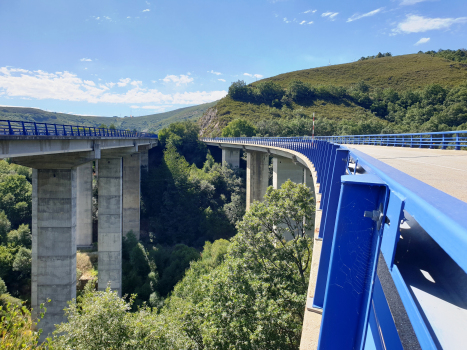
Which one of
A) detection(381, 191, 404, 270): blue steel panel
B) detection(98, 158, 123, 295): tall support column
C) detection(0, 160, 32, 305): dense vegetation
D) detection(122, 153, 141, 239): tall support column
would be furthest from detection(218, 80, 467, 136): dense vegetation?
detection(381, 191, 404, 270): blue steel panel

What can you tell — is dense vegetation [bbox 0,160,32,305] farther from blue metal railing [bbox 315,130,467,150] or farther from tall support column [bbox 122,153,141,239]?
blue metal railing [bbox 315,130,467,150]

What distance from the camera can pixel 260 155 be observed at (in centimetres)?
3938

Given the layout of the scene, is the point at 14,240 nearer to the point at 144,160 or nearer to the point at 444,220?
the point at 144,160

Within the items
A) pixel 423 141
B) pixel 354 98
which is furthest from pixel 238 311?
pixel 354 98

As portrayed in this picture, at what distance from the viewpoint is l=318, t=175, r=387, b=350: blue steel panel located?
8.01ft

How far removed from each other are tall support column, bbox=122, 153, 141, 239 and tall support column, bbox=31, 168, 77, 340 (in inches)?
757

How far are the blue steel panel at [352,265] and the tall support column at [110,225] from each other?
23.6 metres

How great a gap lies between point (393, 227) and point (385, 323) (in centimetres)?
88

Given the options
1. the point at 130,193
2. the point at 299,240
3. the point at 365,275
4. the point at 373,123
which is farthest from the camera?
the point at 373,123

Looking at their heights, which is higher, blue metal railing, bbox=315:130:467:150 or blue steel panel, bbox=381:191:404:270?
blue metal railing, bbox=315:130:467:150

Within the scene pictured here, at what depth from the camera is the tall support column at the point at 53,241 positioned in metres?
16.2

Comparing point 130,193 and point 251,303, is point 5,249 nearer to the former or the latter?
point 130,193

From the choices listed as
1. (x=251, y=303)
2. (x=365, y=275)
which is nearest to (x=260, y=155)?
(x=251, y=303)

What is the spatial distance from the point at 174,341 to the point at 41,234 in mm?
11062
